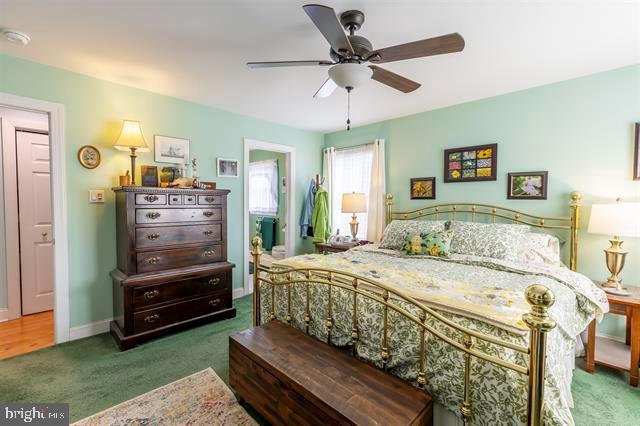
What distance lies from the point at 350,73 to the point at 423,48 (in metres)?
0.44

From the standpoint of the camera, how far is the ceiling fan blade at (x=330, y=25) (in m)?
1.33

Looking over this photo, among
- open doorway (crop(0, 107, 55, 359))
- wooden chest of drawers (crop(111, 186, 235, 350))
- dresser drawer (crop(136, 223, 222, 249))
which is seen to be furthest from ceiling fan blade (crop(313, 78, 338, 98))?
open doorway (crop(0, 107, 55, 359))

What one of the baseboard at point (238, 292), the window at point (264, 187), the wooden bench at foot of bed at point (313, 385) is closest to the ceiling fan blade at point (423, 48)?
the wooden bench at foot of bed at point (313, 385)

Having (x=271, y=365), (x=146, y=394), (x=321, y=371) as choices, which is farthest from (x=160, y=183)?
(x=321, y=371)

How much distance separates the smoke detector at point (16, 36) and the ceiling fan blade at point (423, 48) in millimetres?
2507

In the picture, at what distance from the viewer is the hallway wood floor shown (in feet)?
8.59

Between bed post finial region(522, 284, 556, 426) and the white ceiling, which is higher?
the white ceiling

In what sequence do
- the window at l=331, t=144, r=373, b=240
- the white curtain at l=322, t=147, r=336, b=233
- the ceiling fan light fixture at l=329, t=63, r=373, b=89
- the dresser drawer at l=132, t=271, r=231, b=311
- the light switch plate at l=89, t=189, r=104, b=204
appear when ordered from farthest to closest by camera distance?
the white curtain at l=322, t=147, r=336, b=233 < the window at l=331, t=144, r=373, b=240 < the light switch plate at l=89, t=189, r=104, b=204 < the dresser drawer at l=132, t=271, r=231, b=311 < the ceiling fan light fixture at l=329, t=63, r=373, b=89

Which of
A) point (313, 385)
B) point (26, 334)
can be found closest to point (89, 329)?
point (26, 334)

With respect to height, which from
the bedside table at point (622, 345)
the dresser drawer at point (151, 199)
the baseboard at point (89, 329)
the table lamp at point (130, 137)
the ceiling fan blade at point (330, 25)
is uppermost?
the ceiling fan blade at point (330, 25)

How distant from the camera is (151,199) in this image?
277 centimetres

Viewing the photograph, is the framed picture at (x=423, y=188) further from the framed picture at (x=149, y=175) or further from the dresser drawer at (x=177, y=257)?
the framed picture at (x=149, y=175)

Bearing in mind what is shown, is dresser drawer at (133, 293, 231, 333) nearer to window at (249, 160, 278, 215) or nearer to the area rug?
the area rug

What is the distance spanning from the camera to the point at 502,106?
3178mm
